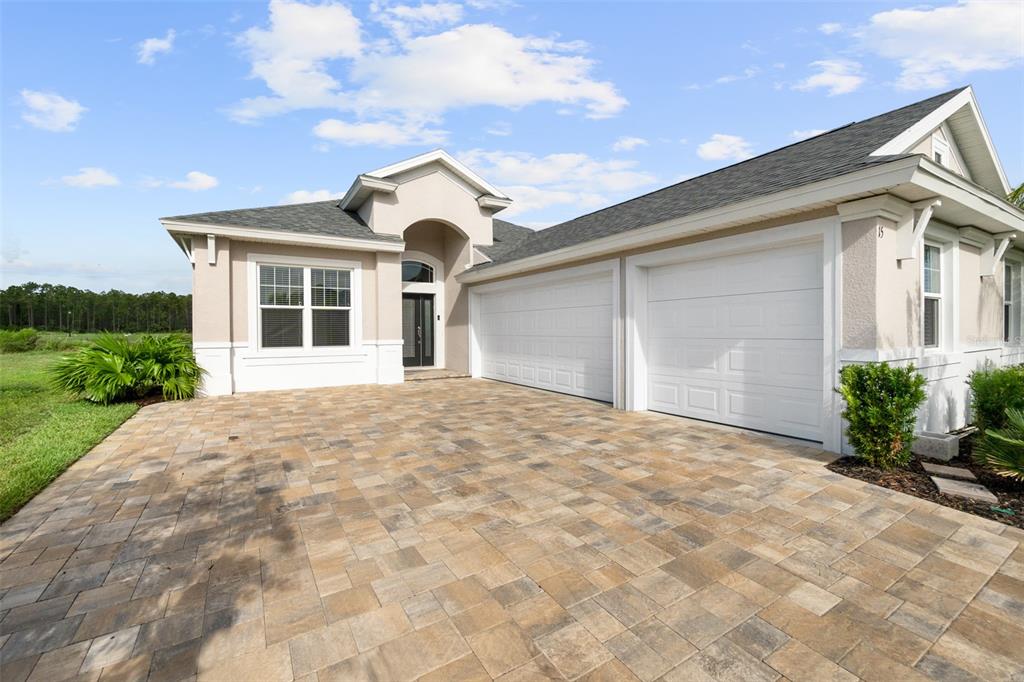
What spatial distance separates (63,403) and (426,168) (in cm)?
964

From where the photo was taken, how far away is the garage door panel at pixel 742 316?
5422mm

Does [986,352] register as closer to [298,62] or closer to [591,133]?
[591,133]

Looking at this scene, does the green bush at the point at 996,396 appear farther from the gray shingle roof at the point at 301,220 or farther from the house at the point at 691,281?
the gray shingle roof at the point at 301,220

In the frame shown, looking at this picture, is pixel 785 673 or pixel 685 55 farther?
pixel 685 55

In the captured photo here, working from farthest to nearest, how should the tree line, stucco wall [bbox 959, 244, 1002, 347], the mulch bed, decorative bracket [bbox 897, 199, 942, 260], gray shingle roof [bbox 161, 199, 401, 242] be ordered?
the tree line
gray shingle roof [bbox 161, 199, 401, 242]
stucco wall [bbox 959, 244, 1002, 347]
decorative bracket [bbox 897, 199, 942, 260]
the mulch bed

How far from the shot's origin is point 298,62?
27.8ft

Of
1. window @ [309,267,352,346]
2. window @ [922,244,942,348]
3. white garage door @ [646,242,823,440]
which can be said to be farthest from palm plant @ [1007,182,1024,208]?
window @ [309,267,352,346]

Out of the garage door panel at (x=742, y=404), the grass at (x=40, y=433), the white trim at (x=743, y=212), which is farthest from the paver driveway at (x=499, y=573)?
the white trim at (x=743, y=212)

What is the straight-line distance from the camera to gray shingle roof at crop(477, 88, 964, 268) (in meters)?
5.28

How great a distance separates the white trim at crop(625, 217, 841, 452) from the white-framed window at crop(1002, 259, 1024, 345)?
7.10 metres

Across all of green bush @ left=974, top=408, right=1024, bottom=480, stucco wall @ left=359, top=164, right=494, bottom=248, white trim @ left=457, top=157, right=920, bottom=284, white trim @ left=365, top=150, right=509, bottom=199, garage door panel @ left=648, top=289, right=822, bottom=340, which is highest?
white trim @ left=365, top=150, right=509, bottom=199

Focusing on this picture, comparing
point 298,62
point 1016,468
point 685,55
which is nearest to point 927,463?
point 1016,468

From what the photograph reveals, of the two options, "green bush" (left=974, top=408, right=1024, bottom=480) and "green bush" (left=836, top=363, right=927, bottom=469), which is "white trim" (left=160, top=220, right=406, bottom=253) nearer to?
"green bush" (left=836, top=363, right=927, bottom=469)

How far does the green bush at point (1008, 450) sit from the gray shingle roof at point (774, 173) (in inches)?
111
